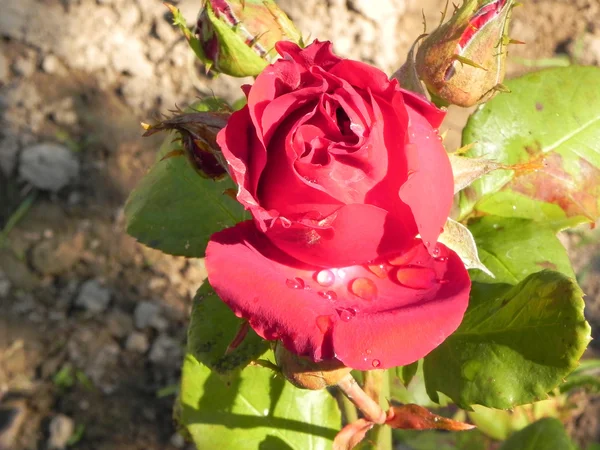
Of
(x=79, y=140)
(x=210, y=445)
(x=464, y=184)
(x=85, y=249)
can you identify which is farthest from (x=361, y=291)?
(x=79, y=140)

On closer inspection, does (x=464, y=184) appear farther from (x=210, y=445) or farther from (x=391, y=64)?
(x=391, y=64)

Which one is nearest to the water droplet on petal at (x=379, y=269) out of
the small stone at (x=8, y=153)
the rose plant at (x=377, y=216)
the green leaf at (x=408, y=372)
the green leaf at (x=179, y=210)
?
the rose plant at (x=377, y=216)

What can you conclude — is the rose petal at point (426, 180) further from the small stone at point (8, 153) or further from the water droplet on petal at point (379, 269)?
the small stone at point (8, 153)

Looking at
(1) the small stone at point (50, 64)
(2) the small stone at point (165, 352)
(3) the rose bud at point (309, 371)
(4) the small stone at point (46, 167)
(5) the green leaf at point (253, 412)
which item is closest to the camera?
(3) the rose bud at point (309, 371)

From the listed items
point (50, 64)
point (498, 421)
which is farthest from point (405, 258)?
point (50, 64)

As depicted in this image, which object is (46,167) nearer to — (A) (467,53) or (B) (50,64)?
(B) (50,64)

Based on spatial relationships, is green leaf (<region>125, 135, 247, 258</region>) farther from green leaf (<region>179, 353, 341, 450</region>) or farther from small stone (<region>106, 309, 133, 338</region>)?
small stone (<region>106, 309, 133, 338</region>)

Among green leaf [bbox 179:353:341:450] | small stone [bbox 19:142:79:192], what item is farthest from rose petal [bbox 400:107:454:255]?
small stone [bbox 19:142:79:192]
